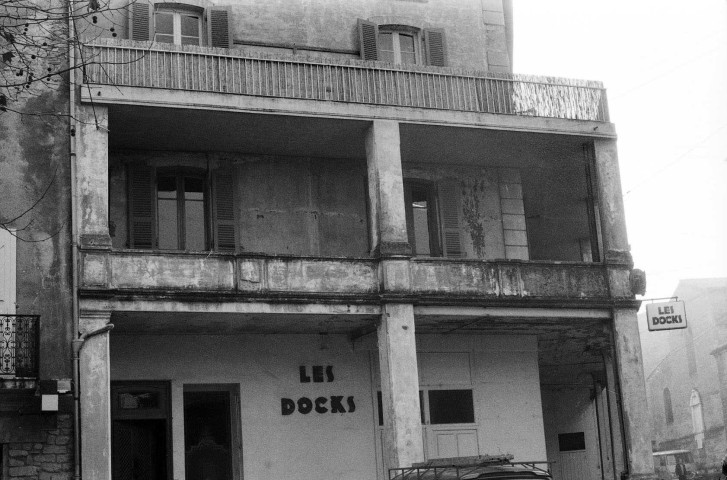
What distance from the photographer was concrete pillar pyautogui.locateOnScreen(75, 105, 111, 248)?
62.2 ft

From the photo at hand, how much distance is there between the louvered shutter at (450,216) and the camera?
936 inches

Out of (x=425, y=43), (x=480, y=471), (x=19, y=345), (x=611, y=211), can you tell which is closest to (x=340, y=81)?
(x=425, y=43)

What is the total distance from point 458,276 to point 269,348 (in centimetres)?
426

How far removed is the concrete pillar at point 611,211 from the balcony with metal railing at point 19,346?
1157cm

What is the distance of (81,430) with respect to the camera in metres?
17.9

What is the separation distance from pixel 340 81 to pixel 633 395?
28.5 feet

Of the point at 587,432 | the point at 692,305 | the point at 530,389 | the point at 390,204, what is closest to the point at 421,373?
the point at 530,389

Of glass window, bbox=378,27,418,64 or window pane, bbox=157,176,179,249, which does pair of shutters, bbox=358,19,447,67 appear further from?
window pane, bbox=157,176,179,249

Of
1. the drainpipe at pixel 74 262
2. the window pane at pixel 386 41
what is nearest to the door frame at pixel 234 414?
the drainpipe at pixel 74 262

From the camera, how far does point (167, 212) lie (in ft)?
72.6

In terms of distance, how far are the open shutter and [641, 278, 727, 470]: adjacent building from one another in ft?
98.6

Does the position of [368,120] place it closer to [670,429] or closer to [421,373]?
[421,373]

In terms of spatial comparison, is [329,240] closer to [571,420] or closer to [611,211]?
[611,211]

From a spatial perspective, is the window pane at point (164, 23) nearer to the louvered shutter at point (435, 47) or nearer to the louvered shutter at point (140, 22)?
the louvered shutter at point (140, 22)
